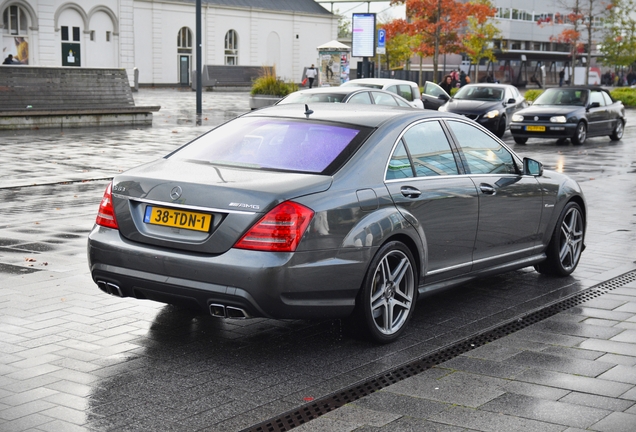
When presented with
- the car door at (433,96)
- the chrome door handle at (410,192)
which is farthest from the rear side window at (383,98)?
the chrome door handle at (410,192)

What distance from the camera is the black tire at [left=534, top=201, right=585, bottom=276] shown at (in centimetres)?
787

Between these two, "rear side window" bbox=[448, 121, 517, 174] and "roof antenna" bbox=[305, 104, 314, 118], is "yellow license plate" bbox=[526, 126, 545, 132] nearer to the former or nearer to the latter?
"rear side window" bbox=[448, 121, 517, 174]

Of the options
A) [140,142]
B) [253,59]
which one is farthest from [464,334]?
[253,59]

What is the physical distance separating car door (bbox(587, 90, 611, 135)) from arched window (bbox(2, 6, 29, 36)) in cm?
3424

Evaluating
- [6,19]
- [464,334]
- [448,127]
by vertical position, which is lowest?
[464,334]

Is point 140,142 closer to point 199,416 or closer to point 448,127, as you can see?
point 448,127

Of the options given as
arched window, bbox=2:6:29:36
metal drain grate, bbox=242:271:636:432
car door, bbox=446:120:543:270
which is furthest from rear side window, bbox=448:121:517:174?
arched window, bbox=2:6:29:36

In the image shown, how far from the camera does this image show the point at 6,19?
162ft

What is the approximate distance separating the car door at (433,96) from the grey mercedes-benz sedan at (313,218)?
881 inches

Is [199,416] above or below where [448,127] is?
below

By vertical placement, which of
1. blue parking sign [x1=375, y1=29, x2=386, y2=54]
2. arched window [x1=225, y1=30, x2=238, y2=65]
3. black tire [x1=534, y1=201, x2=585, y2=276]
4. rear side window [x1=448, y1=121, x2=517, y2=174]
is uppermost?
arched window [x1=225, y1=30, x2=238, y2=65]

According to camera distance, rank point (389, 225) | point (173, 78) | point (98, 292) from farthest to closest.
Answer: point (173, 78) → point (98, 292) → point (389, 225)

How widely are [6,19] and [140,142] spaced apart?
32.2 m

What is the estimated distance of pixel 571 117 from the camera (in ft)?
80.3
